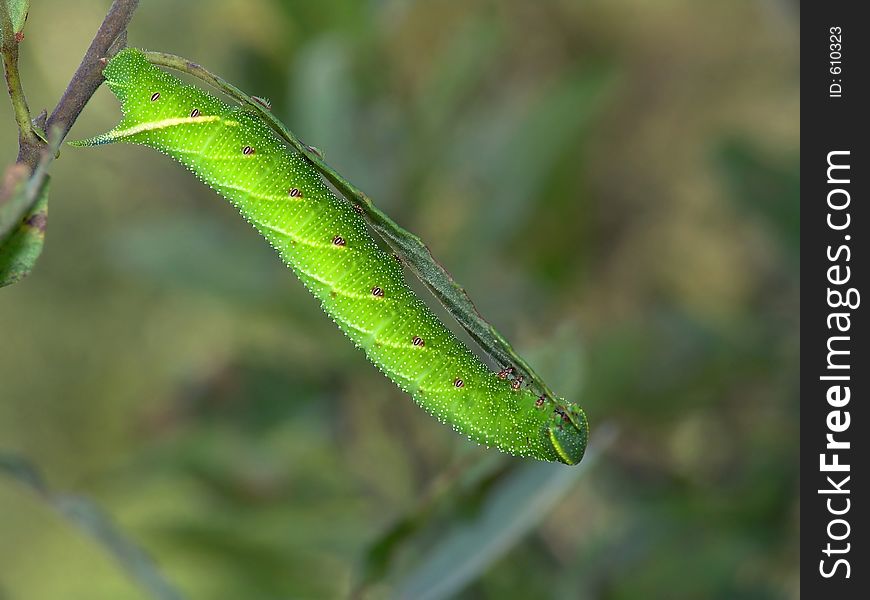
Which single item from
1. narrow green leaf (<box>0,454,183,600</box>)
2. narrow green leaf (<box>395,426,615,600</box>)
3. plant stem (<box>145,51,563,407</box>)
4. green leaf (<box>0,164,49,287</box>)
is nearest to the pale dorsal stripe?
plant stem (<box>145,51,563,407</box>)

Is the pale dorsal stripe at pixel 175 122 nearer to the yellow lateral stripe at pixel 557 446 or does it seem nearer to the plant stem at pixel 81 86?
the plant stem at pixel 81 86

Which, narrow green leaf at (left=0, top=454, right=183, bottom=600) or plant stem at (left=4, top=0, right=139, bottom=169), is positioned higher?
plant stem at (left=4, top=0, right=139, bottom=169)

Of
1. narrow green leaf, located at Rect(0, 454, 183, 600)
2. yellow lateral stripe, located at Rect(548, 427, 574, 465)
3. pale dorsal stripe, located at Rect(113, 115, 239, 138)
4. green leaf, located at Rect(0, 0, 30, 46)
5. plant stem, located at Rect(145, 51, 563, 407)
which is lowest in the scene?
narrow green leaf, located at Rect(0, 454, 183, 600)

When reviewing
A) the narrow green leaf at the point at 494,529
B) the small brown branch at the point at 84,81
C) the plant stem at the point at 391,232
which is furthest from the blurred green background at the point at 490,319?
the small brown branch at the point at 84,81
